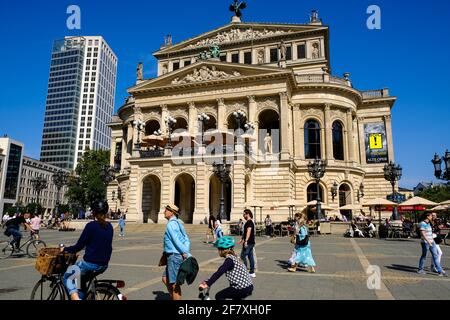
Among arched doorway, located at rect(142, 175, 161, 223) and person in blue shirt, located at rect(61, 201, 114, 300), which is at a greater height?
arched doorway, located at rect(142, 175, 161, 223)

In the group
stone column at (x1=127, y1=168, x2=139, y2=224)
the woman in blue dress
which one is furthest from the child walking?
stone column at (x1=127, y1=168, x2=139, y2=224)

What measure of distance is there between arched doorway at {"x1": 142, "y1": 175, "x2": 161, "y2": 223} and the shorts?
107 ft

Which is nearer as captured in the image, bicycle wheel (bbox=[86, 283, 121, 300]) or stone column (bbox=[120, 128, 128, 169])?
bicycle wheel (bbox=[86, 283, 121, 300])

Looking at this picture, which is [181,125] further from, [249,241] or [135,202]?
[249,241]

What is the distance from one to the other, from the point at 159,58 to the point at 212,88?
65.1ft

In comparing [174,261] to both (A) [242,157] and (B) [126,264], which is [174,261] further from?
(A) [242,157]

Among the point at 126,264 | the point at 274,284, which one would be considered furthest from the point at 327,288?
the point at 126,264

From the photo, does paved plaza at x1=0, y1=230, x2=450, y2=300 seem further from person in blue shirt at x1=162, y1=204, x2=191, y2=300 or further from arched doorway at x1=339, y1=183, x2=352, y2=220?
arched doorway at x1=339, y1=183, x2=352, y2=220

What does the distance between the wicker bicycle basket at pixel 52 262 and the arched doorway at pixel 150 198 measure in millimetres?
32790

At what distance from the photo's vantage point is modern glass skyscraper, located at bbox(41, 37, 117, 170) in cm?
13362

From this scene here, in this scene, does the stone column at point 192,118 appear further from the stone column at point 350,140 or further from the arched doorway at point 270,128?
the stone column at point 350,140

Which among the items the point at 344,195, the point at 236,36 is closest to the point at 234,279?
the point at 344,195
